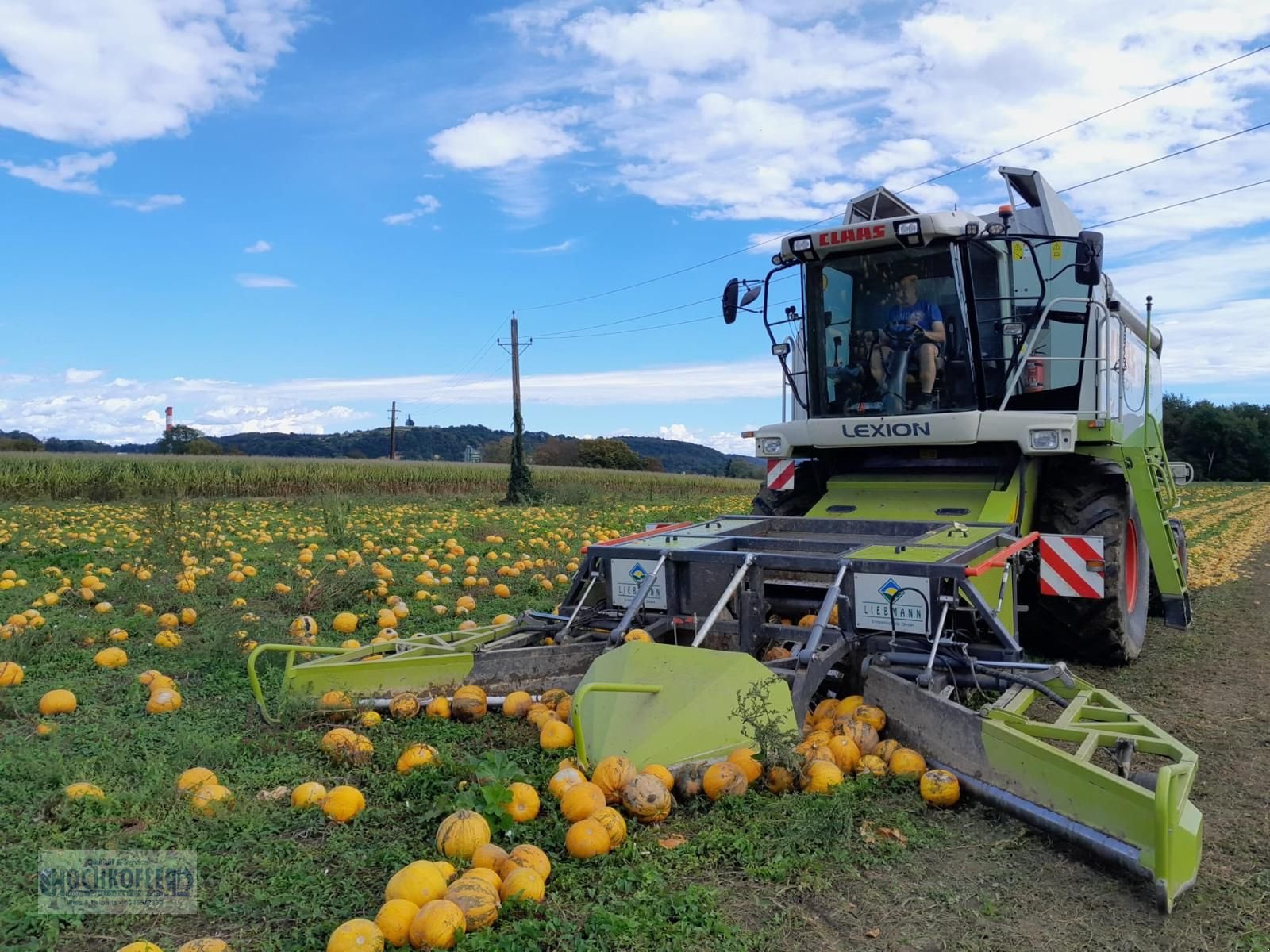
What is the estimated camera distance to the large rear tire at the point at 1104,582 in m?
6.50

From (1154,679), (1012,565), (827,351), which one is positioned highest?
(827,351)

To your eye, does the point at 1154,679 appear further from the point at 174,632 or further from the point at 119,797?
the point at 174,632

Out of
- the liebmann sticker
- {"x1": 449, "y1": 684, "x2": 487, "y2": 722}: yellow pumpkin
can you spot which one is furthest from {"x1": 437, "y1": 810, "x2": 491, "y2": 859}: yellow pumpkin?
{"x1": 449, "y1": 684, "x2": 487, "y2": 722}: yellow pumpkin

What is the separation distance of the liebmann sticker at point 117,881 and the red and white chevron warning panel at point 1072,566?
5633mm

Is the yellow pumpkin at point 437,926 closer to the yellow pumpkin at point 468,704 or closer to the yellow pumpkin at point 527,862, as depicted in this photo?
the yellow pumpkin at point 527,862

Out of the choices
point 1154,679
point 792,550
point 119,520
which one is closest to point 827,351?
point 792,550

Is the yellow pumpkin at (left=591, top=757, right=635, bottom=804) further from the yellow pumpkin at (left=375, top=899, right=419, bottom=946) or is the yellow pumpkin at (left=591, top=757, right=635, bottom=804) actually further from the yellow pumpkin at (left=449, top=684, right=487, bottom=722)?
the yellow pumpkin at (left=449, top=684, right=487, bottom=722)

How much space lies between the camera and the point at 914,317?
24.9 ft

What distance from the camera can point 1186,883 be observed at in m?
2.99

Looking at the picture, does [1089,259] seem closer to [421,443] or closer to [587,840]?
[587,840]

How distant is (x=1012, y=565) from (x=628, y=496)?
22.0 m

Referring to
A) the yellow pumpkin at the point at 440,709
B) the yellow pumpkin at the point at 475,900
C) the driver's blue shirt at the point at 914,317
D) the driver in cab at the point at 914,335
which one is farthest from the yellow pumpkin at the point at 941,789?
the driver's blue shirt at the point at 914,317

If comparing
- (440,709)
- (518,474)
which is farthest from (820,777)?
(518,474)

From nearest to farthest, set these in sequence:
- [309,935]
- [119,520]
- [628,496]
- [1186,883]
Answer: [309,935] → [1186,883] → [119,520] → [628,496]
